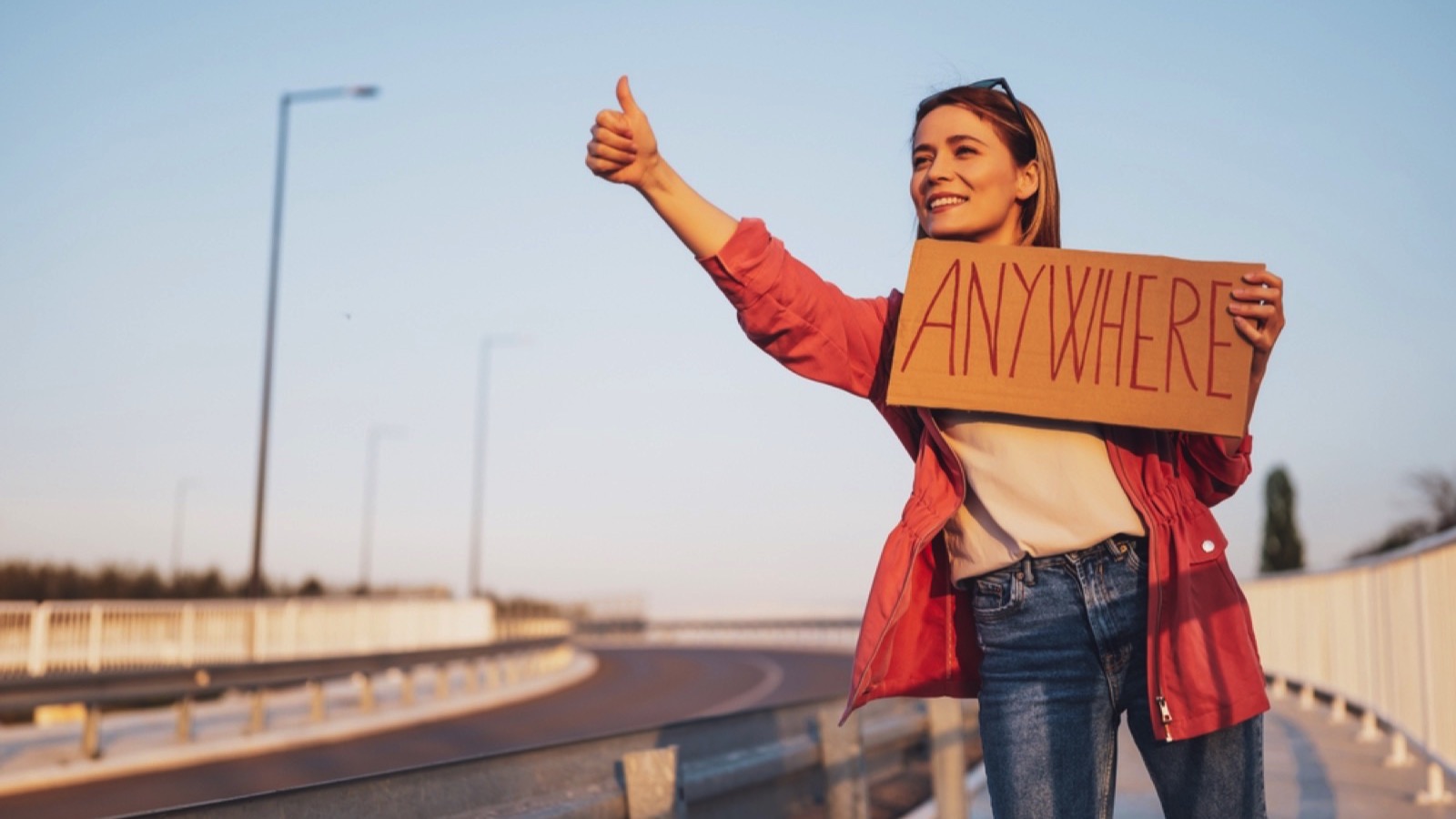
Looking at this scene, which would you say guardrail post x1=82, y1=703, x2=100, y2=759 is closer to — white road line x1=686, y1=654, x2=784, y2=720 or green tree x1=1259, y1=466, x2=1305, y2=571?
white road line x1=686, y1=654, x2=784, y2=720

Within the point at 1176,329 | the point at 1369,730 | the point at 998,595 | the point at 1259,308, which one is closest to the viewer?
the point at 998,595

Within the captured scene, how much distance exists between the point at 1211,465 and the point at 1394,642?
8.23 meters

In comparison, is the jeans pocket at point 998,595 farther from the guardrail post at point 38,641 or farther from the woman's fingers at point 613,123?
the guardrail post at point 38,641

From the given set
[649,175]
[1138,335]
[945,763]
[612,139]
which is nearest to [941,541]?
[1138,335]

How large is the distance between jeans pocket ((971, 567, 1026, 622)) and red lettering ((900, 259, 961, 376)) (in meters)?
0.42

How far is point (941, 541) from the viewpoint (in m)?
3.34

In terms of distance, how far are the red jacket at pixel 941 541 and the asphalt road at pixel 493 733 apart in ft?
3.76

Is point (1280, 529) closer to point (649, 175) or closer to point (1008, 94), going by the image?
point (1008, 94)

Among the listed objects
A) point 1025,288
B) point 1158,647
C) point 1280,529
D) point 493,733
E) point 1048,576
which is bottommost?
point 493,733

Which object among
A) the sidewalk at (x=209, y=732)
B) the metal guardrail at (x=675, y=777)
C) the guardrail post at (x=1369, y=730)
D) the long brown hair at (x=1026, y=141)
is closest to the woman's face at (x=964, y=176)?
the long brown hair at (x=1026, y=141)

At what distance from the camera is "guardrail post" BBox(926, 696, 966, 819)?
324 inches

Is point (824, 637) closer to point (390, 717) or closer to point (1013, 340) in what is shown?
point (390, 717)

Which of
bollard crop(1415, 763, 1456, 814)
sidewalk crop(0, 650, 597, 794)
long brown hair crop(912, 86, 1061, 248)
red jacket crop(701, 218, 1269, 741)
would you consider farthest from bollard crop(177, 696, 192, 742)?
long brown hair crop(912, 86, 1061, 248)

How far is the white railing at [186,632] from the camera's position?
61.4 feet
